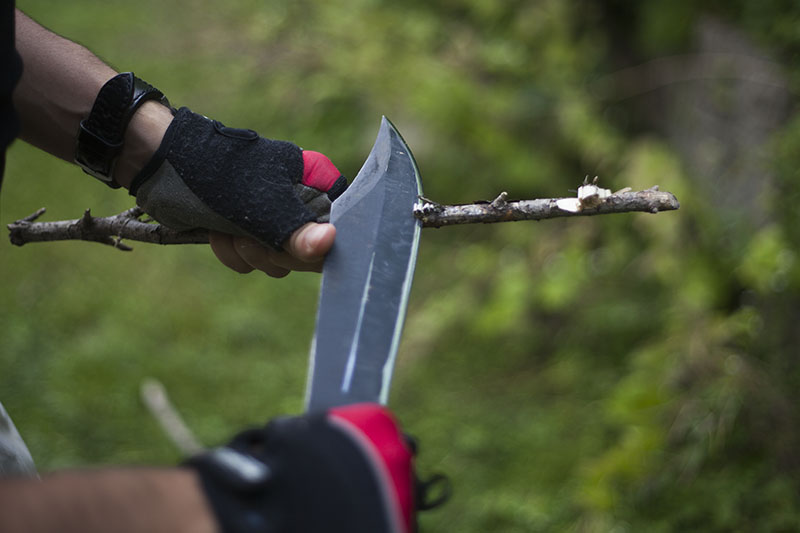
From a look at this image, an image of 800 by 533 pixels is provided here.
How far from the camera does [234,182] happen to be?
148 centimetres

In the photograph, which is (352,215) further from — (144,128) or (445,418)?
(445,418)

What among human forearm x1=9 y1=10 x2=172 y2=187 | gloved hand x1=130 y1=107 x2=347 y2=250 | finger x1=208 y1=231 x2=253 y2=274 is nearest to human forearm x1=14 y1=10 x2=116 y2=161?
human forearm x1=9 y1=10 x2=172 y2=187

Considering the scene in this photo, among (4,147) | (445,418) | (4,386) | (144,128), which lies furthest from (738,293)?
(4,386)

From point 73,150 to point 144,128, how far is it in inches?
7.9

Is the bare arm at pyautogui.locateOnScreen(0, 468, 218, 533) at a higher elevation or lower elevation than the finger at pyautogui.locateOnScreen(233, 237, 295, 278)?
lower

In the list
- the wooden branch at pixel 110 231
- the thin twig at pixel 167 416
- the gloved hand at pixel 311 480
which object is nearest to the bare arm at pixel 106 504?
the gloved hand at pixel 311 480

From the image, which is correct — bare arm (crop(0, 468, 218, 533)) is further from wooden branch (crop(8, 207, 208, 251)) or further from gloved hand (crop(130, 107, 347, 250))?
wooden branch (crop(8, 207, 208, 251))

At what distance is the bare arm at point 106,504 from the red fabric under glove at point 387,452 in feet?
0.72

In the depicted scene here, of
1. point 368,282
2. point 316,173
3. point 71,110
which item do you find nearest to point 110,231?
point 71,110

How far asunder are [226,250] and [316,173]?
0.30 meters

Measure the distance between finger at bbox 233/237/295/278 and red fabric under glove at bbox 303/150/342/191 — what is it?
186 millimetres

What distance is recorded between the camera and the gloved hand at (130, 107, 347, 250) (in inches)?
57.9

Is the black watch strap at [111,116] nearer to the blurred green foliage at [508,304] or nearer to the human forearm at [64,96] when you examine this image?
the human forearm at [64,96]

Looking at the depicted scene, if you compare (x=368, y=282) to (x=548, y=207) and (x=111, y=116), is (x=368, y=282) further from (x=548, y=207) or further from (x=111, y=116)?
(x=111, y=116)
